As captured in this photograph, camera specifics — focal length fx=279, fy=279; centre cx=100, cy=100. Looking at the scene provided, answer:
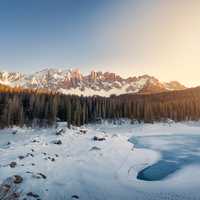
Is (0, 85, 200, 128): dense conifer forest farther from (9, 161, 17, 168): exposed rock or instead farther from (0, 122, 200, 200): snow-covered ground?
(9, 161, 17, 168): exposed rock

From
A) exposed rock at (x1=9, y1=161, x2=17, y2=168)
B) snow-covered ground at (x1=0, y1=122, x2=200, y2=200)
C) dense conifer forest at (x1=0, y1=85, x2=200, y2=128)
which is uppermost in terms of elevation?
dense conifer forest at (x1=0, y1=85, x2=200, y2=128)

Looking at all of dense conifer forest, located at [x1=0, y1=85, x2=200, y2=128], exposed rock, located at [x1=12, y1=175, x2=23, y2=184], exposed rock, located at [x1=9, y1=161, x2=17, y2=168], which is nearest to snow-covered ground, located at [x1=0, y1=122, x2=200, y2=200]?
exposed rock, located at [x1=9, y1=161, x2=17, y2=168]

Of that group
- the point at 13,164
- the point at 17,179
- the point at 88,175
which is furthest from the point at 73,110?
the point at 17,179

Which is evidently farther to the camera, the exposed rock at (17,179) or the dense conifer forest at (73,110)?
the dense conifer forest at (73,110)

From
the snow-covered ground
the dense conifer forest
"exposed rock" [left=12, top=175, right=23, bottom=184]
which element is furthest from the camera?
the dense conifer forest

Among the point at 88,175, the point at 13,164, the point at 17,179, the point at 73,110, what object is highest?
the point at 73,110

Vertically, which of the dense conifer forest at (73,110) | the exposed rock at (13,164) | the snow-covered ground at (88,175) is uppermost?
the dense conifer forest at (73,110)

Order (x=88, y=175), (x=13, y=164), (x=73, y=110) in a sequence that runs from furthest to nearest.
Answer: (x=73, y=110) < (x=13, y=164) < (x=88, y=175)

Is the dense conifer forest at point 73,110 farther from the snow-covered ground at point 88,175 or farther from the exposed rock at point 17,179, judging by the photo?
the exposed rock at point 17,179

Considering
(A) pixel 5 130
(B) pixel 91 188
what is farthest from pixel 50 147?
(A) pixel 5 130

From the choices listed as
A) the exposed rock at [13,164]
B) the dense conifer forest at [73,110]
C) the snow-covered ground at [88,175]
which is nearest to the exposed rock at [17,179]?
the snow-covered ground at [88,175]

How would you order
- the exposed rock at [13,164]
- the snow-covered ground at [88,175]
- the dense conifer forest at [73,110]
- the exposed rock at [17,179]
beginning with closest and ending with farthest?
the snow-covered ground at [88,175] → the exposed rock at [17,179] → the exposed rock at [13,164] → the dense conifer forest at [73,110]

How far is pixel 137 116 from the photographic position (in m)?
107

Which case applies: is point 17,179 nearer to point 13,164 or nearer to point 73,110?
point 13,164
